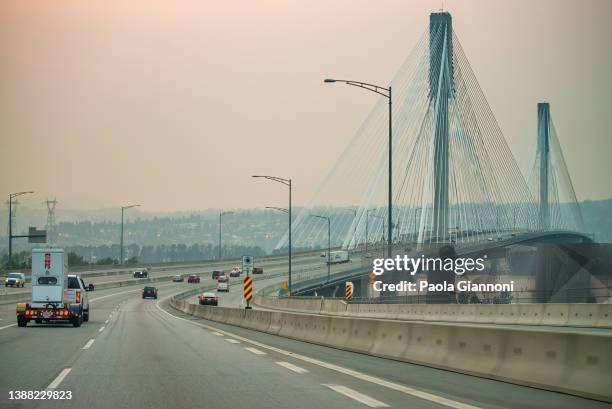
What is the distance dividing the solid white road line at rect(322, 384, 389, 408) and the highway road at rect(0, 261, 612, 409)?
0.01 metres

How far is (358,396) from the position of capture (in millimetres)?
12016

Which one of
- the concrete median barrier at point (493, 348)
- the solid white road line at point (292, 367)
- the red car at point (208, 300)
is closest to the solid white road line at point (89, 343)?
the concrete median barrier at point (493, 348)

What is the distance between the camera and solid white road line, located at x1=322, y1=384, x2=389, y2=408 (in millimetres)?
11156

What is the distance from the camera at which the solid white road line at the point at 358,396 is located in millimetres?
11156

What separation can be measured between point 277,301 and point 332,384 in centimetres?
6323

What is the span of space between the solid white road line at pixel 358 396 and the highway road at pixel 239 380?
1cm

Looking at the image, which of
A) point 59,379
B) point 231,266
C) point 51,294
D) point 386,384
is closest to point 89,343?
point 59,379

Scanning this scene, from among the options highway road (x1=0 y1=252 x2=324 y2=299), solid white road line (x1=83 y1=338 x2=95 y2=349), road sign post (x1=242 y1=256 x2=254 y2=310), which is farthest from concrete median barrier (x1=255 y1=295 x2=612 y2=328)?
highway road (x1=0 y1=252 x2=324 y2=299)

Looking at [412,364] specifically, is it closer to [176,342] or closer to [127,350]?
[127,350]

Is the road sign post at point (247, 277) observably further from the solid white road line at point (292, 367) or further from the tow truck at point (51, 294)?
→ the solid white road line at point (292, 367)

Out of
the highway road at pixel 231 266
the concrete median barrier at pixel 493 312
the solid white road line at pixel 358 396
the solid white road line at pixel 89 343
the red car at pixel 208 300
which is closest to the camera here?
the solid white road line at pixel 358 396

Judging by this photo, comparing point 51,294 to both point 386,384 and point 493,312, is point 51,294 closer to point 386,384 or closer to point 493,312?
point 493,312

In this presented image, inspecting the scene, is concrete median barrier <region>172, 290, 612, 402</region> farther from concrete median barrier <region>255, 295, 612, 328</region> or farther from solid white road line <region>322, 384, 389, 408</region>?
concrete median barrier <region>255, 295, 612, 328</region>

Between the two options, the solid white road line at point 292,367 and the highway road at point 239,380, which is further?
the solid white road line at point 292,367
